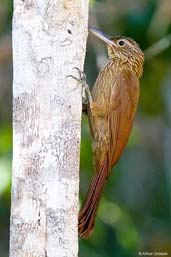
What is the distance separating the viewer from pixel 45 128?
356 centimetres

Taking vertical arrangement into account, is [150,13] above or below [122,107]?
above

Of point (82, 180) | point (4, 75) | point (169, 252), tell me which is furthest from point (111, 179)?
point (4, 75)

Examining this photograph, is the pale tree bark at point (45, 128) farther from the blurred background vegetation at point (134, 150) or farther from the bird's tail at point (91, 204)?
the blurred background vegetation at point (134, 150)

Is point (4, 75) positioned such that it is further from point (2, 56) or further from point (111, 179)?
point (111, 179)

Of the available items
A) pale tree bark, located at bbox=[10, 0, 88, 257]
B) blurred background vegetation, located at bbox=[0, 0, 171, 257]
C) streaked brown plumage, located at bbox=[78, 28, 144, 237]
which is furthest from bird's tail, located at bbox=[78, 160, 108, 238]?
blurred background vegetation, located at bbox=[0, 0, 171, 257]

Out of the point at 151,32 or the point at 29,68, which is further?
the point at 151,32

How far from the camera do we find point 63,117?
3.60 meters

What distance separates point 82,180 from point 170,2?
128 centimetres

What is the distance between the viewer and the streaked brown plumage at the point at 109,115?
431 cm

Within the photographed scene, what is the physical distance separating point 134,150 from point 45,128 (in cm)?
362

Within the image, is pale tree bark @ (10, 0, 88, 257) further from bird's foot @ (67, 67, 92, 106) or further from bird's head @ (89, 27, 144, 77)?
bird's head @ (89, 27, 144, 77)

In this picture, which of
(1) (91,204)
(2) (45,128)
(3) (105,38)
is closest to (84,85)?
(2) (45,128)

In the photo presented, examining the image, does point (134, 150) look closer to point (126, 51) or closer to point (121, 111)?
point (126, 51)

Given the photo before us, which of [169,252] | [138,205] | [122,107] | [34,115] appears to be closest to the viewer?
[34,115]
